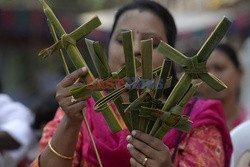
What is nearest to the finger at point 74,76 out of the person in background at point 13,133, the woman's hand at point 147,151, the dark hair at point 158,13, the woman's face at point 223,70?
the woman's hand at point 147,151

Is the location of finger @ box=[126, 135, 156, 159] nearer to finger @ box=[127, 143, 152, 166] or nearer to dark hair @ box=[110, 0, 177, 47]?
finger @ box=[127, 143, 152, 166]

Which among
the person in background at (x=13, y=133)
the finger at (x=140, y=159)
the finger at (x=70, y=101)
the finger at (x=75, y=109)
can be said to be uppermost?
the finger at (x=70, y=101)

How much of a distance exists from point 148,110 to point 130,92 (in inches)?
3.7

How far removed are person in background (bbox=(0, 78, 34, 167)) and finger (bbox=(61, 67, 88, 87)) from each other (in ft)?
6.53

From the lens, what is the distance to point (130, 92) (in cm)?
196

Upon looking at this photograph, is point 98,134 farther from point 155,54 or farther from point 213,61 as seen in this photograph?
point 213,61

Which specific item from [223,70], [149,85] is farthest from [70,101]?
[223,70]

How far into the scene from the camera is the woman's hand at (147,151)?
1938 millimetres

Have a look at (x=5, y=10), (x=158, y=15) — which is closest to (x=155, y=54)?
(x=158, y=15)

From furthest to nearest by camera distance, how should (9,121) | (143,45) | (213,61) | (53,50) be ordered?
(213,61)
(9,121)
(53,50)
(143,45)

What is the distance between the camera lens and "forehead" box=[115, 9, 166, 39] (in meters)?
2.52

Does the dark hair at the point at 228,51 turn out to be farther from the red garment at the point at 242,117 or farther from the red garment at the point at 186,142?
the red garment at the point at 186,142

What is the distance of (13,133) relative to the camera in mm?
4020

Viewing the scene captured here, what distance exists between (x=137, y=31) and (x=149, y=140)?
687mm
